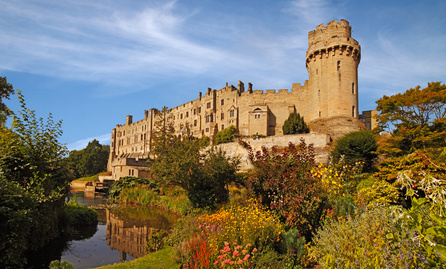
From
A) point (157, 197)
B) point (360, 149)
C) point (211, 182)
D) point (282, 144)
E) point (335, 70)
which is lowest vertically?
point (157, 197)

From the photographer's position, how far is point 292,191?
964 cm

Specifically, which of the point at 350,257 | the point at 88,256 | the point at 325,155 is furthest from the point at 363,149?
the point at 88,256

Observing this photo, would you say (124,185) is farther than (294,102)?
No

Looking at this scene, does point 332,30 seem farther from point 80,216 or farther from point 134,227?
point 80,216

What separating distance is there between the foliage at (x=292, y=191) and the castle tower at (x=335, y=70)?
2859 cm

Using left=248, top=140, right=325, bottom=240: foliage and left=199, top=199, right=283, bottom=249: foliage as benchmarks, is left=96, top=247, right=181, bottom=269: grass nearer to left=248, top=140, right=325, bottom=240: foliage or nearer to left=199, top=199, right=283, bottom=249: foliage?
left=199, top=199, right=283, bottom=249: foliage

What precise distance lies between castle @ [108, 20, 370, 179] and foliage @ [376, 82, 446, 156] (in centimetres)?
1276

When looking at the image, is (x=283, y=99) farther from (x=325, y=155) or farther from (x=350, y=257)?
(x=350, y=257)

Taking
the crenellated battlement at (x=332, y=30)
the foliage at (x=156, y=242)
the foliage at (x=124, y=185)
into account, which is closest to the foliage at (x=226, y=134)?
the foliage at (x=124, y=185)

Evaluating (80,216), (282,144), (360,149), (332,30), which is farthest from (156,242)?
(332,30)

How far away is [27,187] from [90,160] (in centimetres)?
7687

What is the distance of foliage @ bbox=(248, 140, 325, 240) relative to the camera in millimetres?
9273

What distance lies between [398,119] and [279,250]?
1891 centimetres

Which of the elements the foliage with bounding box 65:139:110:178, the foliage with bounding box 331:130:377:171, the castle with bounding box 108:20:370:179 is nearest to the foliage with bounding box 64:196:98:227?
the castle with bounding box 108:20:370:179
